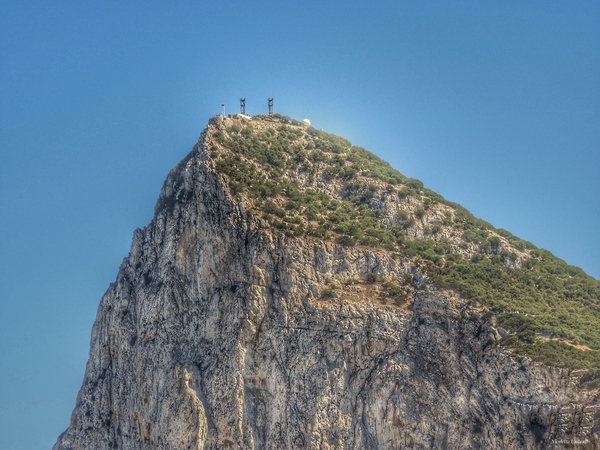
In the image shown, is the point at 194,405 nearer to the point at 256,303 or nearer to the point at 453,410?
the point at 256,303

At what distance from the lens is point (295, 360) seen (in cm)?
6838

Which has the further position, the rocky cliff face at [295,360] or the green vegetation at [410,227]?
the green vegetation at [410,227]

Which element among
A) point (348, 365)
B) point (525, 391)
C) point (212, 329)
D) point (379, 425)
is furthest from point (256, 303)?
point (525, 391)

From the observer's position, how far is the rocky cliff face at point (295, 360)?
216 feet

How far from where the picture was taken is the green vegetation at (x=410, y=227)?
70.6 metres

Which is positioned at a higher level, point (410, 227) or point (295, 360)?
point (410, 227)

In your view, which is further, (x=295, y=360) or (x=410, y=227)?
(x=410, y=227)

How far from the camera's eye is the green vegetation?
70562 millimetres

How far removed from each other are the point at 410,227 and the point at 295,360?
19.0m

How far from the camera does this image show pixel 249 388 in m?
68.0

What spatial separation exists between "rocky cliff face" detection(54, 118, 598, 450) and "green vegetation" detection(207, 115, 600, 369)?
1557 millimetres

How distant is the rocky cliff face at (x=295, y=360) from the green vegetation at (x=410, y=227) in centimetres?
156

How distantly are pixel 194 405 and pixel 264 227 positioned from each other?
1549 centimetres

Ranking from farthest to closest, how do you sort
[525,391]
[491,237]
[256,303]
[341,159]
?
1. [341,159]
2. [491,237]
3. [256,303]
4. [525,391]
